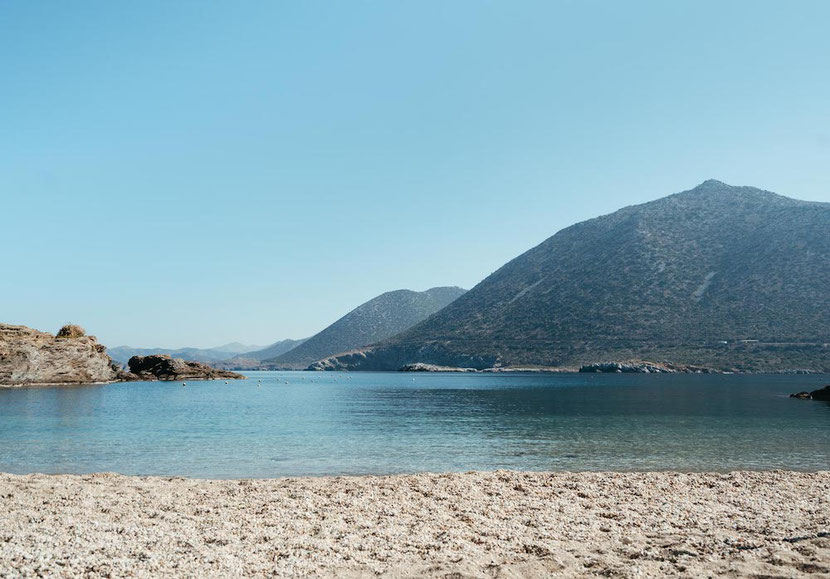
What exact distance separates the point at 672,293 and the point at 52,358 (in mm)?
137365

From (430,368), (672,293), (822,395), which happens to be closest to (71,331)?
(430,368)

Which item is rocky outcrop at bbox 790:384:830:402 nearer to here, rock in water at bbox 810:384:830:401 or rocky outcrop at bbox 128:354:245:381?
rock in water at bbox 810:384:830:401

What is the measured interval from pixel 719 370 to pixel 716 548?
119m

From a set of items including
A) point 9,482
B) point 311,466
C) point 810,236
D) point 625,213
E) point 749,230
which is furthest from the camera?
point 625,213

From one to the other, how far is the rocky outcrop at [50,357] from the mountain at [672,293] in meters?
104

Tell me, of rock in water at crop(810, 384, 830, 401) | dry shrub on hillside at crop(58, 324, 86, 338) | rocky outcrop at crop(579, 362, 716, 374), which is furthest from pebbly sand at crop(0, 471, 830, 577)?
rocky outcrop at crop(579, 362, 716, 374)

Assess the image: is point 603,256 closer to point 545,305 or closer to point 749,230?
point 545,305

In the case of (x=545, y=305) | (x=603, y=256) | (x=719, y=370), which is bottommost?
(x=719, y=370)

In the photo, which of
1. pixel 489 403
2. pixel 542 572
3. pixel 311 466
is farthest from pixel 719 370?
pixel 542 572

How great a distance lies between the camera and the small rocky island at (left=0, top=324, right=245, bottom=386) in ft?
292

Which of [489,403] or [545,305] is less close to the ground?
[545,305]

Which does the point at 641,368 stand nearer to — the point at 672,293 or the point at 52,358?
the point at 672,293

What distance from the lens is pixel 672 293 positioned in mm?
138750

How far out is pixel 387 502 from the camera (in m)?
14.9
